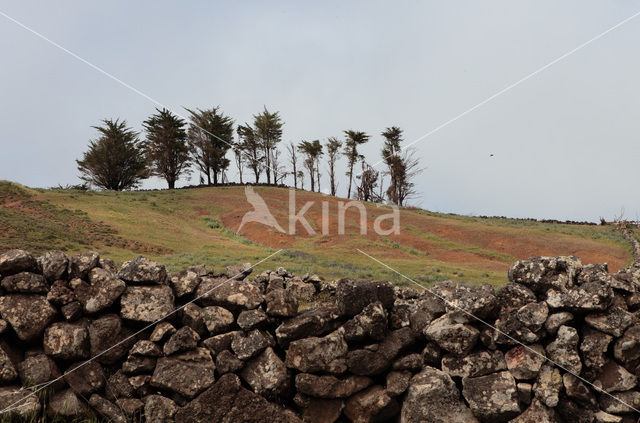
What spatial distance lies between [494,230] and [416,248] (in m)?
11.8

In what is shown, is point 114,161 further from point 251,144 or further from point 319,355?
point 319,355

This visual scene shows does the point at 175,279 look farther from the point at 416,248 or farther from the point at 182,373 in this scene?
the point at 416,248

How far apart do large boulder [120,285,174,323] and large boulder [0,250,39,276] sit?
1.25 m

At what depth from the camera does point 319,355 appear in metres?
4.85

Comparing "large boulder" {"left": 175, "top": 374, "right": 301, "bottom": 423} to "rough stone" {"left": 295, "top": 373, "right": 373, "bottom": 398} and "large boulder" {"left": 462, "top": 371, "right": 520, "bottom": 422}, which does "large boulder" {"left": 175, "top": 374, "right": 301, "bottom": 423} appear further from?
"large boulder" {"left": 462, "top": 371, "right": 520, "bottom": 422}

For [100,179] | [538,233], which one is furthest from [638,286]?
[100,179]

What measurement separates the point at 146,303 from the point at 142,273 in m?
0.40

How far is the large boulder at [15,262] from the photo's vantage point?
16.2ft

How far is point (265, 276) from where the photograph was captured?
1131 centimetres

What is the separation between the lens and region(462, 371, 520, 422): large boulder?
4449 millimetres

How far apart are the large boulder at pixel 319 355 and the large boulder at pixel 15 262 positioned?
3.47 m

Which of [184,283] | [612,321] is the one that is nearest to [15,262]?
[184,283]

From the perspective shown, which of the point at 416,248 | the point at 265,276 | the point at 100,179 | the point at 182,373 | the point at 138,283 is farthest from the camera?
the point at 100,179

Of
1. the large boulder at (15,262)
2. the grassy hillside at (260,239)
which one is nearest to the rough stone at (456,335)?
the large boulder at (15,262)
